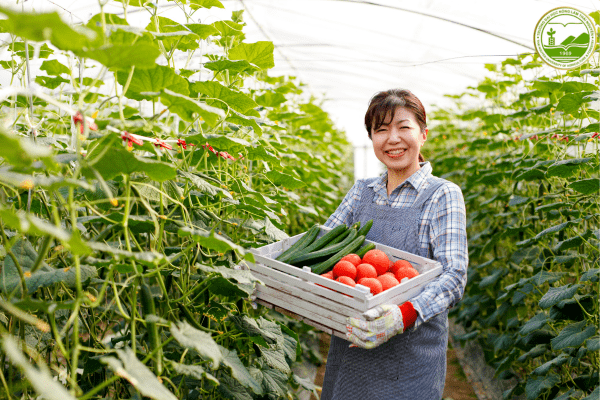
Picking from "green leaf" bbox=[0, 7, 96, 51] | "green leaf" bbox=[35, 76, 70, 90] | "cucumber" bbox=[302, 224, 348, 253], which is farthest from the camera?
"green leaf" bbox=[35, 76, 70, 90]

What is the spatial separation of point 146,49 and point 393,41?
6457mm

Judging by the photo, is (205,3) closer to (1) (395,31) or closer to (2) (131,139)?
(2) (131,139)

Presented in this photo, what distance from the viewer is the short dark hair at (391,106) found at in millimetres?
2121

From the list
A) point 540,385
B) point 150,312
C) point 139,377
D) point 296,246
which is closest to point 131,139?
point 150,312

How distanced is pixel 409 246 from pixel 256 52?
1.05 m

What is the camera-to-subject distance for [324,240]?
2020 millimetres

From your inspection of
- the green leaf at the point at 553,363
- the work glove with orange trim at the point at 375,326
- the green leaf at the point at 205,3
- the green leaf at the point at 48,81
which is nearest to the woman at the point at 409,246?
the work glove with orange trim at the point at 375,326

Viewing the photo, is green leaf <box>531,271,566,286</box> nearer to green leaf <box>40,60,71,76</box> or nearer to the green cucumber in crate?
the green cucumber in crate

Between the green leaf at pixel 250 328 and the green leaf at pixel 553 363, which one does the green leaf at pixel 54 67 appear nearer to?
the green leaf at pixel 250 328

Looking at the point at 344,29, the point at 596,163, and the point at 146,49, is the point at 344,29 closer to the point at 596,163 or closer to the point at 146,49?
the point at 596,163

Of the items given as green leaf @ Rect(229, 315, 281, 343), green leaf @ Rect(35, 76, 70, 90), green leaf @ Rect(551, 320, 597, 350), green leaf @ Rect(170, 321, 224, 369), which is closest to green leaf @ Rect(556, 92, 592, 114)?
A: green leaf @ Rect(551, 320, 597, 350)

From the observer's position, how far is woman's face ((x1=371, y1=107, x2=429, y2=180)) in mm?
2109

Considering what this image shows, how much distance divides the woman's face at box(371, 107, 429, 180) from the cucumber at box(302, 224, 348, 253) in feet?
1.28

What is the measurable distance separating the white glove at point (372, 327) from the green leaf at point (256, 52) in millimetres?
955
